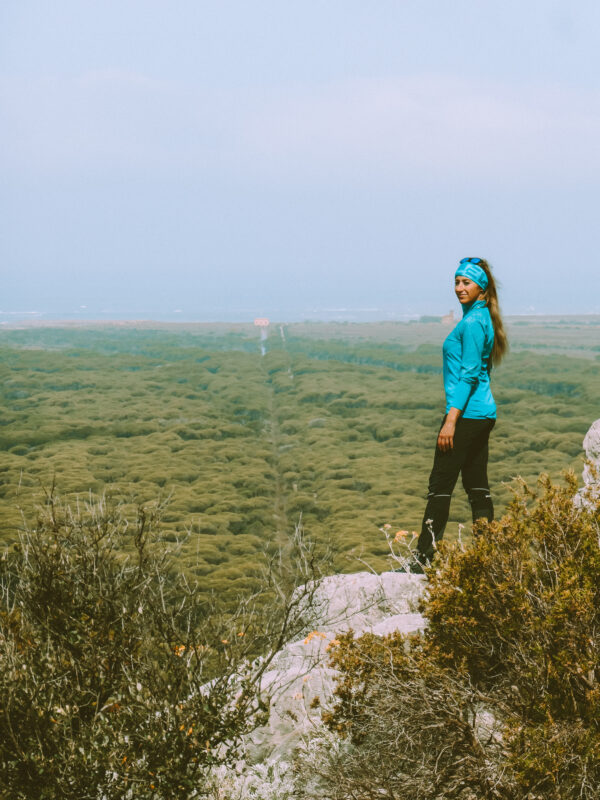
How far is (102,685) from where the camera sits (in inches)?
264

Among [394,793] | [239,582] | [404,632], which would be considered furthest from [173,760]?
[239,582]

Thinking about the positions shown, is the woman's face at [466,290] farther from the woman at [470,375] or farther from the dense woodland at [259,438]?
the dense woodland at [259,438]

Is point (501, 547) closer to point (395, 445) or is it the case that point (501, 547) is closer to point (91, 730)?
point (91, 730)

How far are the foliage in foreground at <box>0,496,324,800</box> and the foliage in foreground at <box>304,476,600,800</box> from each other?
3.63 feet

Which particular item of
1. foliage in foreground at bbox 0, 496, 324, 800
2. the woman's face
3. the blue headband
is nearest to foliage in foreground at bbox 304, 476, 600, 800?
foliage in foreground at bbox 0, 496, 324, 800

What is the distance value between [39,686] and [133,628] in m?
1.08

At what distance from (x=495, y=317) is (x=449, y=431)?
1364 millimetres

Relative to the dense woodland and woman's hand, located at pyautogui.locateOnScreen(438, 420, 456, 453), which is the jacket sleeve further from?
the dense woodland

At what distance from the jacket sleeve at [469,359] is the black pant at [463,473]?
31cm

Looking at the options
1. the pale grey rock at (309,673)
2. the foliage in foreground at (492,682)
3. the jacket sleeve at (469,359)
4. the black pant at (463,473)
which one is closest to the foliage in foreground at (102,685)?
the pale grey rock at (309,673)

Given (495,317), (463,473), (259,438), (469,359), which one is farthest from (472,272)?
(259,438)

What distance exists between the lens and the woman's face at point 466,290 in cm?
768

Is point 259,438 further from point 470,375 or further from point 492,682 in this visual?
point 492,682

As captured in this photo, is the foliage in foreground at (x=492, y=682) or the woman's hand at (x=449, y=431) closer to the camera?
the foliage in foreground at (x=492, y=682)
